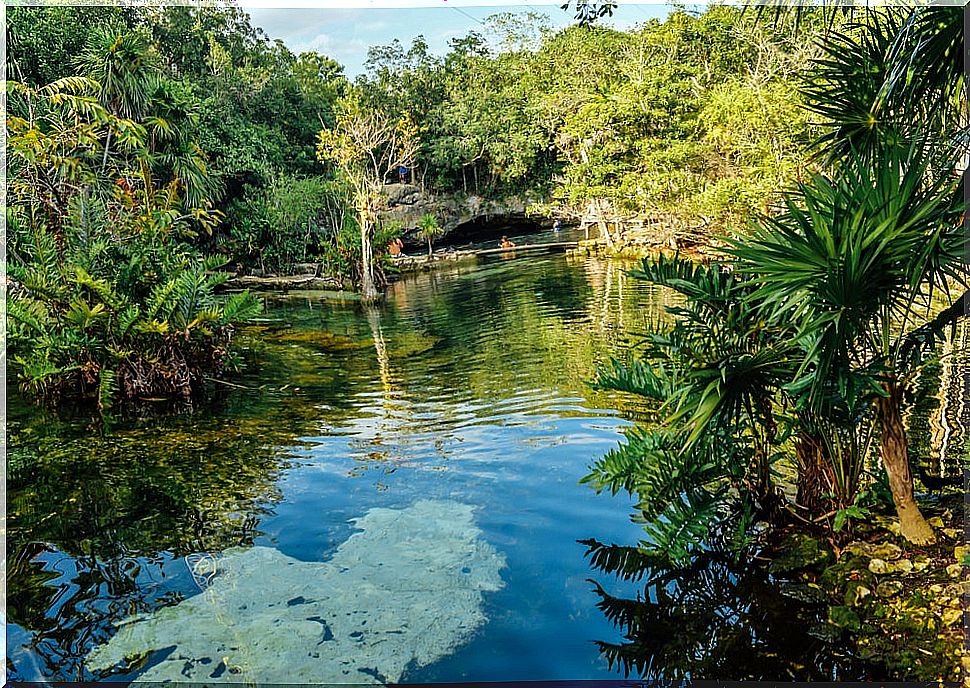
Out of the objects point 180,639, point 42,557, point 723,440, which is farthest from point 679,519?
point 42,557

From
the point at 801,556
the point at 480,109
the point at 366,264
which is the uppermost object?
the point at 480,109

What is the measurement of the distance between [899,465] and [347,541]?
245 centimetres

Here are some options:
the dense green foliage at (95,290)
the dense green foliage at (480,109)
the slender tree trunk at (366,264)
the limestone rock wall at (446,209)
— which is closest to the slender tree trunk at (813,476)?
the dense green foliage at (95,290)

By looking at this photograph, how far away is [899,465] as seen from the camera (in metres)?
2.81

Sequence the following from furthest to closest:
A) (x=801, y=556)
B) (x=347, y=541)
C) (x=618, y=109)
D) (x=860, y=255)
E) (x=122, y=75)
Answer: (x=618, y=109) < (x=122, y=75) < (x=347, y=541) < (x=801, y=556) < (x=860, y=255)

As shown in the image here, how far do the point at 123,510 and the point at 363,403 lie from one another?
8.35 feet

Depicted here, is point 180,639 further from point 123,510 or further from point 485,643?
point 123,510

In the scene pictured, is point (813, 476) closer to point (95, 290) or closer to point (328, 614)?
point (328, 614)

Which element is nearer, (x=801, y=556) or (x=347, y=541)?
(x=801, y=556)

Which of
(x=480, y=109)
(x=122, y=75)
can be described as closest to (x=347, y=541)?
(x=122, y=75)

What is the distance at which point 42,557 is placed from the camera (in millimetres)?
3746

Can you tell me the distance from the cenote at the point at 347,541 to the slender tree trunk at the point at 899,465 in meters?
0.52

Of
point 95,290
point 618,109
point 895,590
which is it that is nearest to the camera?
point 895,590

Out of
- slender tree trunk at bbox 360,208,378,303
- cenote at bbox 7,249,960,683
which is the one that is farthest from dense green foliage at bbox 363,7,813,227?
slender tree trunk at bbox 360,208,378,303
